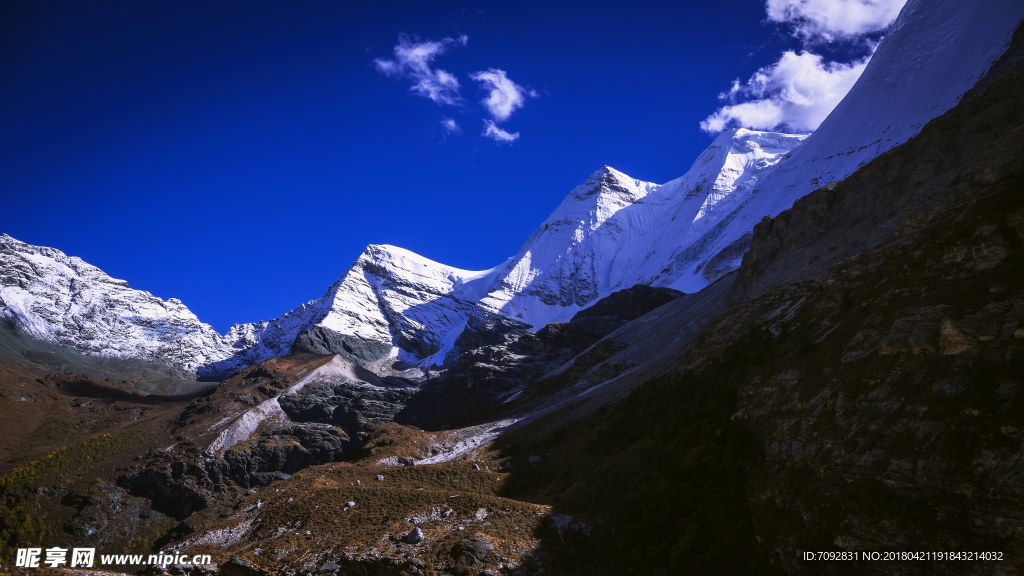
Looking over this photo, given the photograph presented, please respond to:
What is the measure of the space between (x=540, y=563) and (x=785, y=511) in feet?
31.4

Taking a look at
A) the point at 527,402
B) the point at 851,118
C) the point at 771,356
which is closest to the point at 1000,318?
the point at 771,356

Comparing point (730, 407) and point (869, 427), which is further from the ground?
point (730, 407)

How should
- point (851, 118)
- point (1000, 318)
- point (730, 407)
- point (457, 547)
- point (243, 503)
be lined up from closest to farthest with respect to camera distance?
point (1000, 318) < point (457, 547) < point (730, 407) < point (243, 503) < point (851, 118)

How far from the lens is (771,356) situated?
2638 centimetres

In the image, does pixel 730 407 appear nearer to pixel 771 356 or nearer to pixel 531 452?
pixel 771 356

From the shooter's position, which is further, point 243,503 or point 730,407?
point 243,503

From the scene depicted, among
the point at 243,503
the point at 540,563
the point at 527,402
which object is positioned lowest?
the point at 540,563

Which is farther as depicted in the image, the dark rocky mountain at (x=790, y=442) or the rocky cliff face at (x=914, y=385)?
the dark rocky mountain at (x=790, y=442)

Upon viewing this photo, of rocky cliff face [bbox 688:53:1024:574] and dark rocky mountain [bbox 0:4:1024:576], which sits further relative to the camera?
dark rocky mountain [bbox 0:4:1024:576]

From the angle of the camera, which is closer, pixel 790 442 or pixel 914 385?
pixel 914 385

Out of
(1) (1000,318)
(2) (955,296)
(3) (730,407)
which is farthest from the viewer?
(3) (730,407)

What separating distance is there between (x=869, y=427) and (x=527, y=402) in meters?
54.6

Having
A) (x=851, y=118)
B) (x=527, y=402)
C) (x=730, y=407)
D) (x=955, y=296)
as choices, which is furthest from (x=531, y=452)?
(x=851, y=118)

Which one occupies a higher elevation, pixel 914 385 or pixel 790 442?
pixel 914 385
